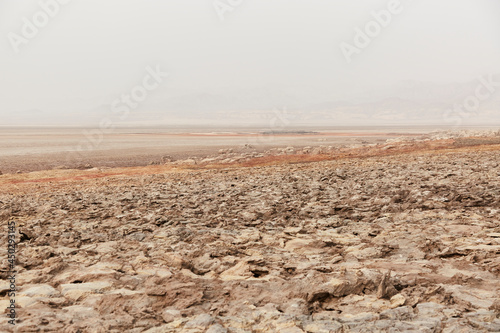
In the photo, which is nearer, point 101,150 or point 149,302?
point 149,302

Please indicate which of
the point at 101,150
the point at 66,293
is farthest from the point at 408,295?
the point at 101,150

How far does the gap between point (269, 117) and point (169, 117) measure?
155 ft

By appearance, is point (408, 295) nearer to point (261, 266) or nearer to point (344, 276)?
point (344, 276)

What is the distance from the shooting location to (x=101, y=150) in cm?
4150

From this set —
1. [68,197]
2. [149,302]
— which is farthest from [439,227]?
[68,197]

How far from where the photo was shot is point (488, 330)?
3.80m

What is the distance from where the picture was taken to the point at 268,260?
6352 millimetres

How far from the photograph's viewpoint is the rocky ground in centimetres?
434

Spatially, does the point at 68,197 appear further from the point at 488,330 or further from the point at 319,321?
the point at 488,330

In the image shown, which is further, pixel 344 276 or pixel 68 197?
pixel 68 197

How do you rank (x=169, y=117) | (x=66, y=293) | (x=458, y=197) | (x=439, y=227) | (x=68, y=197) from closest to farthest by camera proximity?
(x=66, y=293) → (x=439, y=227) → (x=458, y=197) → (x=68, y=197) → (x=169, y=117)

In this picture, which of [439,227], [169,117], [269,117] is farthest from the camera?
[169,117]

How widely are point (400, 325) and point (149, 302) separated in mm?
2760

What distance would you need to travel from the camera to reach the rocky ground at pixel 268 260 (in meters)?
4.34
